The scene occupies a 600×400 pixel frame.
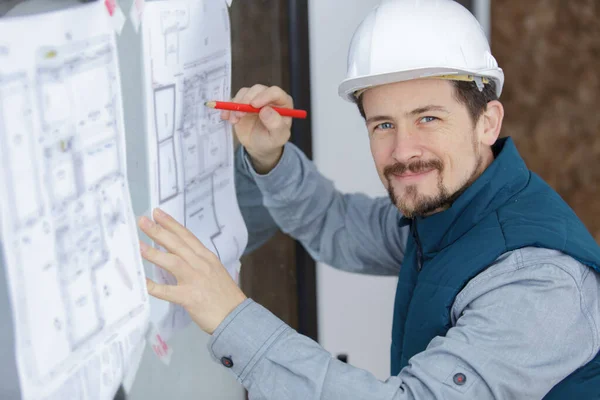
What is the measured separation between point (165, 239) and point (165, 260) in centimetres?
3

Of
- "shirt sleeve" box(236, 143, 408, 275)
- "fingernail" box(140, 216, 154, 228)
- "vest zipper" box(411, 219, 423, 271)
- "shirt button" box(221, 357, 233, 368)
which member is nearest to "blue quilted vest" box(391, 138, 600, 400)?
"vest zipper" box(411, 219, 423, 271)

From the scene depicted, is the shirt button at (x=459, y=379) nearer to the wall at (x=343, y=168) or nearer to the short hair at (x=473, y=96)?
the short hair at (x=473, y=96)

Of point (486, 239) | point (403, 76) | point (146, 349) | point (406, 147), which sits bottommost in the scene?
point (146, 349)

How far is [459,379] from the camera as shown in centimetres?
98

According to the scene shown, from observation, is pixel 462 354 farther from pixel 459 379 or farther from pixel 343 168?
pixel 343 168

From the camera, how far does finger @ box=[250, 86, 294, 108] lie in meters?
1.26

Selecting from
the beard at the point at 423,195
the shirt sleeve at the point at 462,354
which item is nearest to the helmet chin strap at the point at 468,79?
the beard at the point at 423,195

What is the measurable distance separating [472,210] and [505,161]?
4.2 inches

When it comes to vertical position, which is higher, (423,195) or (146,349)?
(423,195)

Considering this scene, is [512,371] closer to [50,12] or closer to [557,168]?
[50,12]

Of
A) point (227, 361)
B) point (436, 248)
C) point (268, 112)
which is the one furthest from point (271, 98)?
point (227, 361)

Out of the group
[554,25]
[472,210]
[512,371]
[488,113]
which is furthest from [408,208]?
[554,25]

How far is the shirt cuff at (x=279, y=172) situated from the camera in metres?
1.38

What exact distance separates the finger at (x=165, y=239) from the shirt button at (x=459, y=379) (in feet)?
1.23
